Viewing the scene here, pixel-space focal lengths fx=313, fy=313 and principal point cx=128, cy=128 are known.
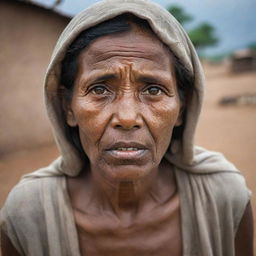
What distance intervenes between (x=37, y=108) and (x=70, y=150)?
6624 millimetres

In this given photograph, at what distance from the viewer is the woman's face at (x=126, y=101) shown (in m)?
1.46

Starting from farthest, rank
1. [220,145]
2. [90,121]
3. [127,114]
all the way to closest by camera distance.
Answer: [220,145], [90,121], [127,114]

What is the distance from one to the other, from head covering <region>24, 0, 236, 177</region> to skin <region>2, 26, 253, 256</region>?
8 cm

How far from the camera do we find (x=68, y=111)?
1.80 meters

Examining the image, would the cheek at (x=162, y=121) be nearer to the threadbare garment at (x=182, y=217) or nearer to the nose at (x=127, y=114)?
the nose at (x=127, y=114)

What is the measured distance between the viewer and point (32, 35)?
7676 mm

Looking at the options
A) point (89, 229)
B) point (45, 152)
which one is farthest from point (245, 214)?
point (45, 152)

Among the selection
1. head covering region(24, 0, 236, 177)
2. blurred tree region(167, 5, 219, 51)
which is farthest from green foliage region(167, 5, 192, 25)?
head covering region(24, 0, 236, 177)

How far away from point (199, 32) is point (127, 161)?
40.0 metres

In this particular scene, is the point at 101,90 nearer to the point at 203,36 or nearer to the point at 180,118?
the point at 180,118

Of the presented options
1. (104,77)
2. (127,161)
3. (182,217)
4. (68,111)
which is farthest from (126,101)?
(182,217)

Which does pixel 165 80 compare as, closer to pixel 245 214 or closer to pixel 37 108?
pixel 245 214

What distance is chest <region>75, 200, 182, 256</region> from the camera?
183cm

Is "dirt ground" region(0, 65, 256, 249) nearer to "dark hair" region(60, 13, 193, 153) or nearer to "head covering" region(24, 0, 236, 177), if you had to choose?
"head covering" region(24, 0, 236, 177)
